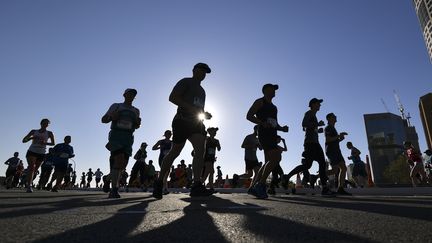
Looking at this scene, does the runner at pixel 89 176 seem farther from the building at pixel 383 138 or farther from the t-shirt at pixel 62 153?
the building at pixel 383 138

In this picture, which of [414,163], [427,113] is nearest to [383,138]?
[427,113]

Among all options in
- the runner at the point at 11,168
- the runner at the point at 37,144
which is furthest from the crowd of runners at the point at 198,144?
the runner at the point at 11,168

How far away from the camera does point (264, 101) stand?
657cm

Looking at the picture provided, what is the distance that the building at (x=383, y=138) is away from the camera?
139 meters

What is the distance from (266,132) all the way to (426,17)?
16523 cm

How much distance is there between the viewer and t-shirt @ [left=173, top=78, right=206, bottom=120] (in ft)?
18.2

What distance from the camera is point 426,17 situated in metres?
141

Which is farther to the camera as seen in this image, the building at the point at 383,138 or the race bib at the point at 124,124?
the building at the point at 383,138

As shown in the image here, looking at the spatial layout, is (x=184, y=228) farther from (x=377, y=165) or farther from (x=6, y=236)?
(x=377, y=165)

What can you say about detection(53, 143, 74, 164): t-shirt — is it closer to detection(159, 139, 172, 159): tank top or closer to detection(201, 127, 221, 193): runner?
detection(159, 139, 172, 159): tank top

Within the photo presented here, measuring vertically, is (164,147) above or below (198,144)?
above

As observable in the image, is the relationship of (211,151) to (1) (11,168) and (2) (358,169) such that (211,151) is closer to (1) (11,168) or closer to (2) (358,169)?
(2) (358,169)

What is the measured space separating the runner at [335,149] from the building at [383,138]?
466ft

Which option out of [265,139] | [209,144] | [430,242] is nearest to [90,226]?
[430,242]
